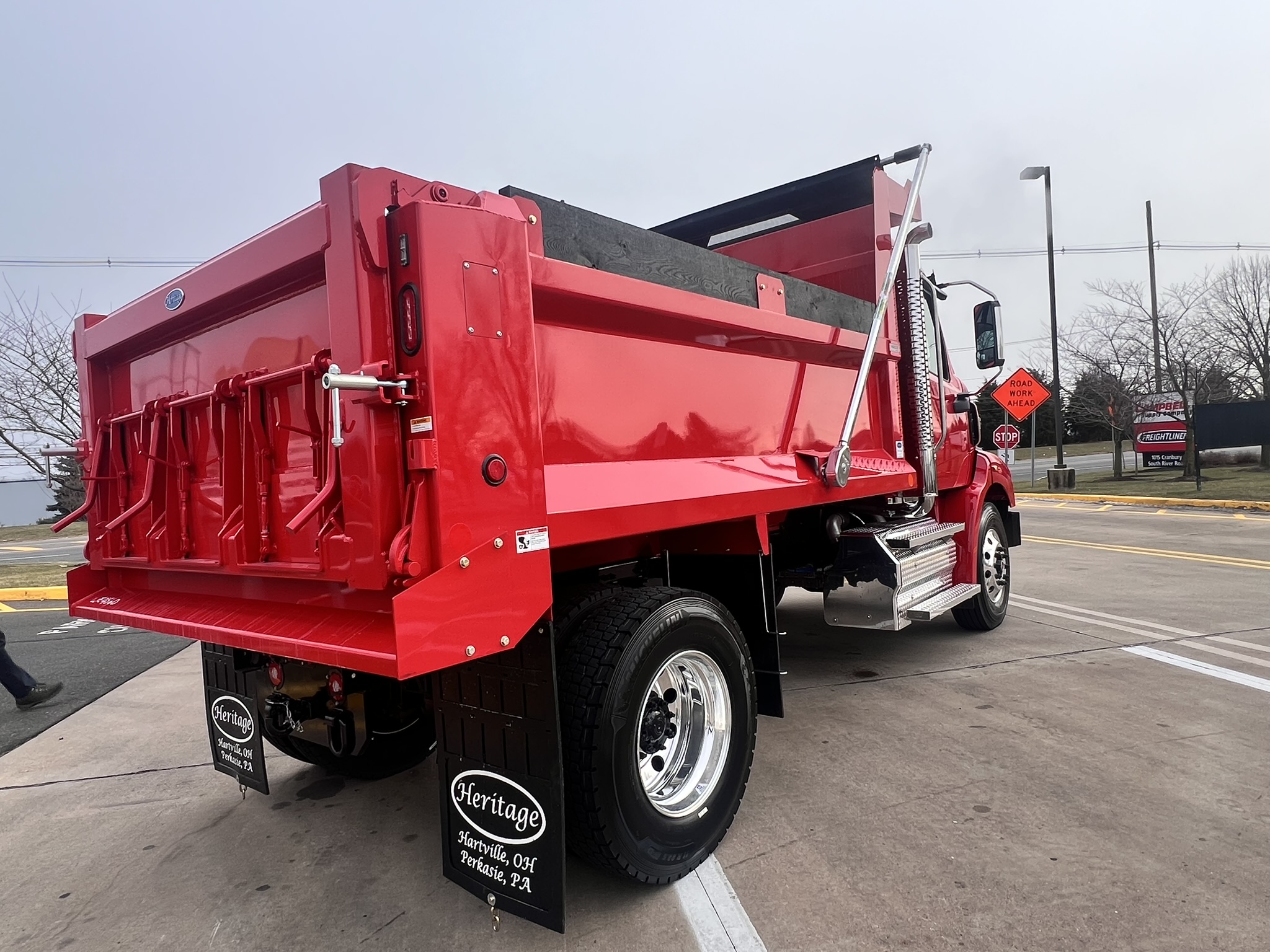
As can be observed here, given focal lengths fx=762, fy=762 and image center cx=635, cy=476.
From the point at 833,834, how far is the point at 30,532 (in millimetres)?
34150

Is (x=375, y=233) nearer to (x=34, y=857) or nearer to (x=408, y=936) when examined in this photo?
(x=408, y=936)

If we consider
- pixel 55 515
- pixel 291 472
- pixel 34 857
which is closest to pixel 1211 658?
pixel 291 472

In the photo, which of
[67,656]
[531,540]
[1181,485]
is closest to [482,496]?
[531,540]

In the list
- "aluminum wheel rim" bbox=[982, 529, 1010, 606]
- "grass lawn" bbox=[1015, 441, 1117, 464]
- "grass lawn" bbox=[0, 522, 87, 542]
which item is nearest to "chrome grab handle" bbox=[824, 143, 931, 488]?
"aluminum wheel rim" bbox=[982, 529, 1010, 606]

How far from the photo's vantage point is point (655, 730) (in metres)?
2.83

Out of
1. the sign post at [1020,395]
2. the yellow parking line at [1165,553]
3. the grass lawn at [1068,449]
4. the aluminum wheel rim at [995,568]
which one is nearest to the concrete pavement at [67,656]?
the aluminum wheel rim at [995,568]

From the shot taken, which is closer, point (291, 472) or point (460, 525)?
point (460, 525)

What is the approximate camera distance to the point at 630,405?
2.77 meters

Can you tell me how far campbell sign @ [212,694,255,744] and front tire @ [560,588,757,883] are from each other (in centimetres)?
134

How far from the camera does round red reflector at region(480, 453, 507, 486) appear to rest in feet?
7.00

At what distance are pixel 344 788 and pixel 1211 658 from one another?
5573mm

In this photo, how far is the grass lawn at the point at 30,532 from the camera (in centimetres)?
2505

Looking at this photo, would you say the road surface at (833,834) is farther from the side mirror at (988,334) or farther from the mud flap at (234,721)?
the side mirror at (988,334)

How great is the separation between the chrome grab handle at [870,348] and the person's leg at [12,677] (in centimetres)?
547
